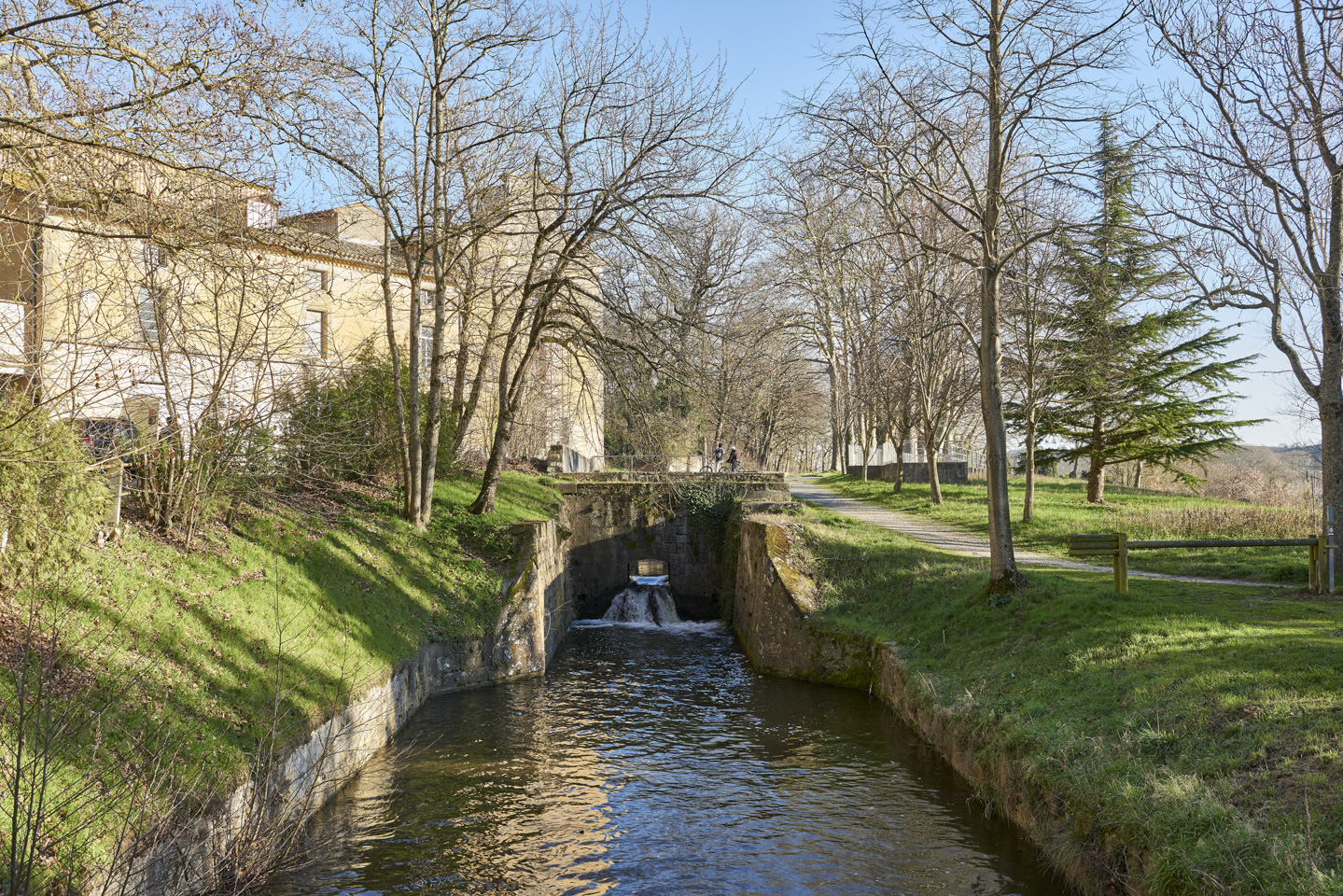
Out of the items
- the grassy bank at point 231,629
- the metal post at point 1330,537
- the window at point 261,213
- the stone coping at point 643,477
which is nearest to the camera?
the grassy bank at point 231,629

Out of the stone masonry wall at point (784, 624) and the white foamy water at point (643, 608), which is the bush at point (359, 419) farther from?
the stone masonry wall at point (784, 624)

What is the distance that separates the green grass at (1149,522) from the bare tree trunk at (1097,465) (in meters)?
0.35

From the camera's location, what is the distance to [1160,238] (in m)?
12.5

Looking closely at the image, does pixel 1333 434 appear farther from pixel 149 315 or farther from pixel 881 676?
pixel 149 315

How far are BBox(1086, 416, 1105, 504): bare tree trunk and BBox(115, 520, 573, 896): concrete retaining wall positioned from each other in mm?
14189

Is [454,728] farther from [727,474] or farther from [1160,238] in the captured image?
[727,474]

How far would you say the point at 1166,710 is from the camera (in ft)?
24.9

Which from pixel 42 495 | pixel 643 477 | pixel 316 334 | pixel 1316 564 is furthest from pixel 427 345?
pixel 1316 564

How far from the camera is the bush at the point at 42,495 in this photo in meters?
7.26

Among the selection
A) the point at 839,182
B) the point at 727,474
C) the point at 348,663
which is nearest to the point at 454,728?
the point at 348,663

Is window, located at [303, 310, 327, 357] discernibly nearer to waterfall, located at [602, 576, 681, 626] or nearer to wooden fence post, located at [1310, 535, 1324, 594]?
waterfall, located at [602, 576, 681, 626]

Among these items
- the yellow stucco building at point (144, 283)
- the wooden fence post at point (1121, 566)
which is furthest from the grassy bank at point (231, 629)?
the wooden fence post at point (1121, 566)

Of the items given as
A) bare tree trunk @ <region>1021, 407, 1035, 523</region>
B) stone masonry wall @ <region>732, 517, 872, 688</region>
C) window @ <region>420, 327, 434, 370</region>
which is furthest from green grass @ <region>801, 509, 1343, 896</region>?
window @ <region>420, 327, 434, 370</region>

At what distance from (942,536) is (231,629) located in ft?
48.2
